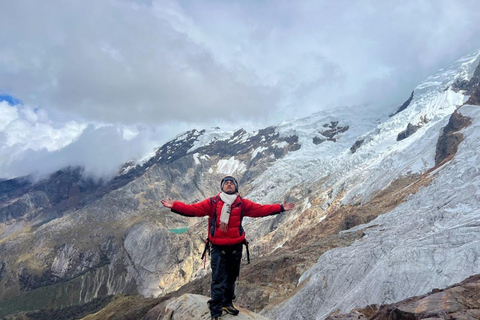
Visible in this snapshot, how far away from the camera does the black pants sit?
1066 centimetres

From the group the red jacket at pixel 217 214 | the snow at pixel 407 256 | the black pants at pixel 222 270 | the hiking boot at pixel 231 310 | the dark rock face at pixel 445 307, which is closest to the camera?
the red jacket at pixel 217 214

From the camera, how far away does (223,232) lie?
10.5m

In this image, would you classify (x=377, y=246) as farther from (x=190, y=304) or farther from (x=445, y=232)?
(x=190, y=304)

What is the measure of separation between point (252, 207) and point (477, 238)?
32333mm

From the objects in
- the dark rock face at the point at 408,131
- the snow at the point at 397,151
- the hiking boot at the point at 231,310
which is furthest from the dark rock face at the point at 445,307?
the dark rock face at the point at 408,131

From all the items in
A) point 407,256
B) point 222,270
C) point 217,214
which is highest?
point 217,214

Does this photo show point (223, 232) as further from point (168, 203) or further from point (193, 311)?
point (193, 311)

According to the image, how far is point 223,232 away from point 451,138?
88722 millimetres

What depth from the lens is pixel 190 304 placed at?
12.9 m

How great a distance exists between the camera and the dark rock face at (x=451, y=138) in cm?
7806

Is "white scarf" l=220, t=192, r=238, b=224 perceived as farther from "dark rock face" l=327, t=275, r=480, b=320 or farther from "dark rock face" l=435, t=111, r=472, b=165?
"dark rock face" l=435, t=111, r=472, b=165

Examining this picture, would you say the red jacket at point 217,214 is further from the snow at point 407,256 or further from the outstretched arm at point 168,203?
the snow at point 407,256

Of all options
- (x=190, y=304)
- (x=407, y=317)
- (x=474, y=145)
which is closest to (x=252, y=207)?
(x=190, y=304)

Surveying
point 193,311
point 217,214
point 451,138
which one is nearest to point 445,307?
point 193,311
